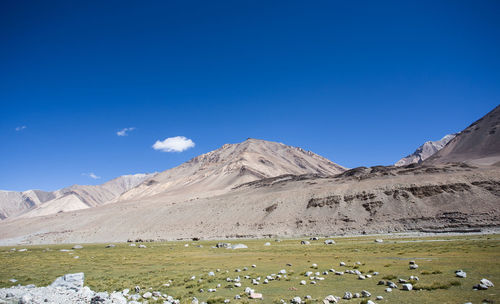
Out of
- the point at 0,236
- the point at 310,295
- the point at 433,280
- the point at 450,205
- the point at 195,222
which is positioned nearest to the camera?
the point at 310,295

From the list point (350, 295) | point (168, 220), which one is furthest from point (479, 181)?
→ point (168, 220)

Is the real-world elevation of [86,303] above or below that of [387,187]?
below

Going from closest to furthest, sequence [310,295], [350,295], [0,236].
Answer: [350,295]
[310,295]
[0,236]

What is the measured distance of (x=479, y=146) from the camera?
6934 inches

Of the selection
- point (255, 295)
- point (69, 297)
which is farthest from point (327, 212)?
point (69, 297)

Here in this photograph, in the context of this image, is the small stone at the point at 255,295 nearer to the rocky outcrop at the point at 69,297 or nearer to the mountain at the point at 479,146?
the rocky outcrop at the point at 69,297

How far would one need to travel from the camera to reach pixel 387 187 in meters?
96.4

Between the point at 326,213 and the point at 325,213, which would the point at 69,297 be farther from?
the point at 325,213

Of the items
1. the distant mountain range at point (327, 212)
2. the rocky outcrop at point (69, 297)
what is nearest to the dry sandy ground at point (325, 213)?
the distant mountain range at point (327, 212)

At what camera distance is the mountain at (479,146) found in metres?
163

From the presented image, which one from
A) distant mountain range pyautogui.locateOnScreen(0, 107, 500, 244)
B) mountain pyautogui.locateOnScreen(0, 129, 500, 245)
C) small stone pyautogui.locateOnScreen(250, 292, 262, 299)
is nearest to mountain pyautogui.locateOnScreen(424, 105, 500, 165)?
distant mountain range pyautogui.locateOnScreen(0, 107, 500, 244)

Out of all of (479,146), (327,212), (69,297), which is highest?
(479,146)

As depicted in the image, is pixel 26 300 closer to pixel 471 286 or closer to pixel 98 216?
pixel 471 286

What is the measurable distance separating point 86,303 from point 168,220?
388 feet
